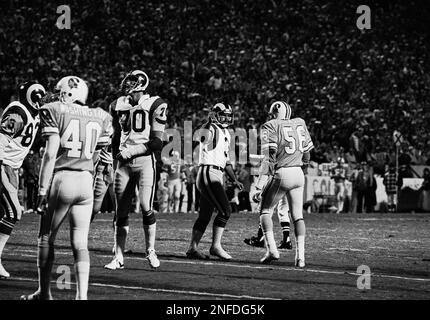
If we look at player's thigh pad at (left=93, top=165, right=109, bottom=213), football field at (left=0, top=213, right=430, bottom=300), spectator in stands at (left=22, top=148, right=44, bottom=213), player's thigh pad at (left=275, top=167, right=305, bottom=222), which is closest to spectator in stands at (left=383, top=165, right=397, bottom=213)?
football field at (left=0, top=213, right=430, bottom=300)

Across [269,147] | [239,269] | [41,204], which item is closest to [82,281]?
[41,204]

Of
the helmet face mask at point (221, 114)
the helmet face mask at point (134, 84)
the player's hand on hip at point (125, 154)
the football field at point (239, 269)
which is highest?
the helmet face mask at point (134, 84)

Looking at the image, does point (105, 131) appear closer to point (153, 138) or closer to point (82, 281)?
point (82, 281)

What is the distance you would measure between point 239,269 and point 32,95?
3.31 m

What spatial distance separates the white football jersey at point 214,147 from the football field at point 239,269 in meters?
1.37

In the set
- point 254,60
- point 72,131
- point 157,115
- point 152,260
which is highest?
point 254,60

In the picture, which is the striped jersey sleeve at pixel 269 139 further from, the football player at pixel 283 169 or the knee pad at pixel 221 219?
the knee pad at pixel 221 219

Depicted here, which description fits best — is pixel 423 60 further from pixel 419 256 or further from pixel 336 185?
pixel 419 256

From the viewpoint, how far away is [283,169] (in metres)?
12.5

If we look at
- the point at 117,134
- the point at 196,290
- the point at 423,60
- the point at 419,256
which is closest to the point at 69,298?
the point at 196,290

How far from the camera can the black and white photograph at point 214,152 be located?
363 inches

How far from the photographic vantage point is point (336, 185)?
2769 cm

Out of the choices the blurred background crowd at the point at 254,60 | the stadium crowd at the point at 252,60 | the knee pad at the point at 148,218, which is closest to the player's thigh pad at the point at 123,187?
the knee pad at the point at 148,218

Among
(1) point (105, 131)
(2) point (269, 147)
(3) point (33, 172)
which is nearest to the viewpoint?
(1) point (105, 131)
